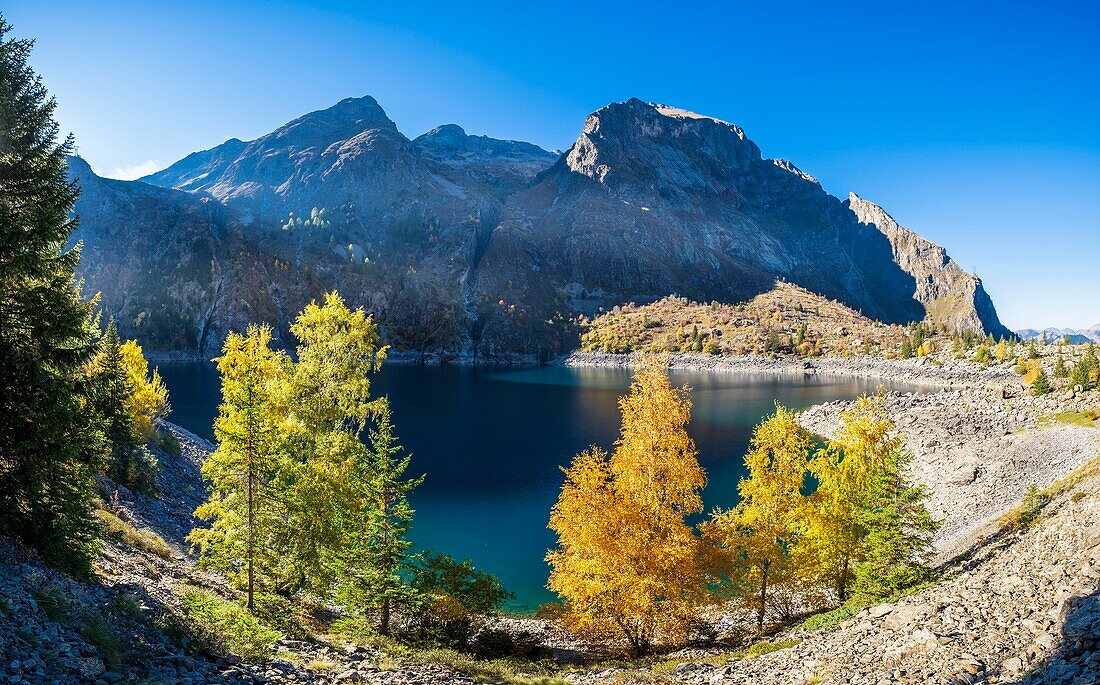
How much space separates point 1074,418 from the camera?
159ft

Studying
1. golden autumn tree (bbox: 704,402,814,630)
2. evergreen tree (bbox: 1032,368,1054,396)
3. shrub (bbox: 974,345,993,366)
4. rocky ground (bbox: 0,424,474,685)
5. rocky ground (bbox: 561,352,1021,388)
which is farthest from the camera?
shrub (bbox: 974,345,993,366)

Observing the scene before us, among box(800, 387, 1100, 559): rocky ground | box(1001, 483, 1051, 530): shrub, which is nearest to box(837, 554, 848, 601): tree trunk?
box(800, 387, 1100, 559): rocky ground

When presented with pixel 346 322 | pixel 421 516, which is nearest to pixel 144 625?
pixel 346 322

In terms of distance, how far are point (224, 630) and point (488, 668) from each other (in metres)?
8.28

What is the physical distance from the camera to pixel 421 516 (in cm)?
4366

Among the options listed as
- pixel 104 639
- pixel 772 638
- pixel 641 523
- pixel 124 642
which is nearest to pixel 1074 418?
pixel 772 638

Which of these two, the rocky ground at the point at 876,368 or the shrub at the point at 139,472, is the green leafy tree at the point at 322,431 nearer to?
the shrub at the point at 139,472

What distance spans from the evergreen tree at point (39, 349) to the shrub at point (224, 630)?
2.98 metres

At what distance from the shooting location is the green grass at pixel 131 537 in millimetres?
21109

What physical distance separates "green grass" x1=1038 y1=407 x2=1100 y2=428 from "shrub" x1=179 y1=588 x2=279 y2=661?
62.1 meters

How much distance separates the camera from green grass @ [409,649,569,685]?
1708 centimetres

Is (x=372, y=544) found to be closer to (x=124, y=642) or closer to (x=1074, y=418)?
(x=124, y=642)

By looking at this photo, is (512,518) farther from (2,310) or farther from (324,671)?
(2,310)

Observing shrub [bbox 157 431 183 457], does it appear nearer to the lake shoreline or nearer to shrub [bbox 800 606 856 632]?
shrub [bbox 800 606 856 632]
